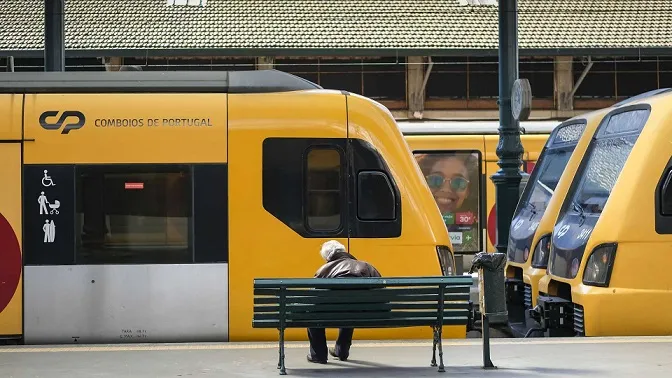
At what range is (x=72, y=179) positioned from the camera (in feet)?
38.8

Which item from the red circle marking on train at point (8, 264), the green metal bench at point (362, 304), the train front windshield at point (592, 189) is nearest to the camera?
→ the green metal bench at point (362, 304)

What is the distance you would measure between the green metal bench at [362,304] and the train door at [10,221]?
3.07m

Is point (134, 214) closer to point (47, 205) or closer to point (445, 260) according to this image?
point (47, 205)

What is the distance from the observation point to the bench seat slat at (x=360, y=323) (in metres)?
9.66

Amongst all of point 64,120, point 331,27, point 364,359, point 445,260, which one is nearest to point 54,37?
point 64,120

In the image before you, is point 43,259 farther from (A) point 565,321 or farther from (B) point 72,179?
(A) point 565,321

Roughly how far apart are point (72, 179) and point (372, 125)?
2871 mm

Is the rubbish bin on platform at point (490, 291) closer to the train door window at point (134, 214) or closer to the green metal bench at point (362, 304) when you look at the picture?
the green metal bench at point (362, 304)

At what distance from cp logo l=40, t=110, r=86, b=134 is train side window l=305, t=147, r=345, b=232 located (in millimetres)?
2174

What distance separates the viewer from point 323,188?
39.1 feet

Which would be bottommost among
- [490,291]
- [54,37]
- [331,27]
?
[490,291]

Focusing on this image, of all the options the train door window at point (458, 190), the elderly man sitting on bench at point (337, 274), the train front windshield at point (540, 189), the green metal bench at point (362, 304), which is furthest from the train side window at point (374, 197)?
the train door window at point (458, 190)

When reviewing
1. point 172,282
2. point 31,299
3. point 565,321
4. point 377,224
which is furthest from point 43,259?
point 565,321

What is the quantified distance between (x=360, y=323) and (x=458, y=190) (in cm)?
1202
